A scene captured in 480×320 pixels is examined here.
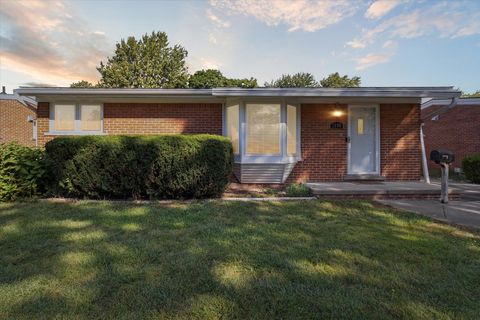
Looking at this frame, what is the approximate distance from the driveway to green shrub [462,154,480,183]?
4.08 meters

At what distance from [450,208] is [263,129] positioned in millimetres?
4575

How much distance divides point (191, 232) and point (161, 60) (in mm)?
37432

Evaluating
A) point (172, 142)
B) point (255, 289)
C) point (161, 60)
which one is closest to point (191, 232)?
point (255, 289)

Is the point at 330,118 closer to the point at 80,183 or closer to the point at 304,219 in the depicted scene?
the point at 304,219

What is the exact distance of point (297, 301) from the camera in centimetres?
217

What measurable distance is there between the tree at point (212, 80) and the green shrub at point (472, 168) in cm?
2619

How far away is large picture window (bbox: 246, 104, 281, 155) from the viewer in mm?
7605

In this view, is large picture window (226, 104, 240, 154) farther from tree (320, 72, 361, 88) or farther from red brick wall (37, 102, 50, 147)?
tree (320, 72, 361, 88)

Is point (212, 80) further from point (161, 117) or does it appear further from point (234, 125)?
point (234, 125)

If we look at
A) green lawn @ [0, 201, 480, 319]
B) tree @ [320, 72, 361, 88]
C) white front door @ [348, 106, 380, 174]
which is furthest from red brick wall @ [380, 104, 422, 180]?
tree @ [320, 72, 361, 88]

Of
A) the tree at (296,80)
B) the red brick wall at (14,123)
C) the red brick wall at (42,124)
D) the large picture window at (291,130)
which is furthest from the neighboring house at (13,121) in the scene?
the tree at (296,80)

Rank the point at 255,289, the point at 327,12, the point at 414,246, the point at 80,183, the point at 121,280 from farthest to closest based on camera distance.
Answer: the point at 327,12, the point at 80,183, the point at 414,246, the point at 121,280, the point at 255,289

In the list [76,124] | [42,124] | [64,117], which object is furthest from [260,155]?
[42,124]

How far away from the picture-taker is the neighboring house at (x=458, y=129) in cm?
1505
